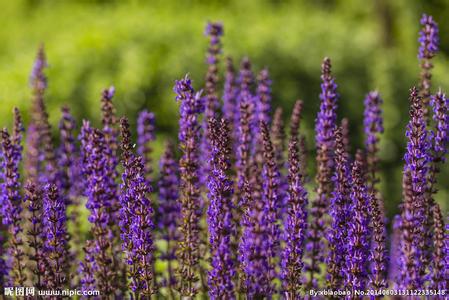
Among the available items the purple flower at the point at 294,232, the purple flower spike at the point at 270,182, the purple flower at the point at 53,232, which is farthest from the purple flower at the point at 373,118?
the purple flower at the point at 53,232

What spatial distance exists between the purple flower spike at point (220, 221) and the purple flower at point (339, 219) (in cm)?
73

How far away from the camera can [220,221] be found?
481 centimetres

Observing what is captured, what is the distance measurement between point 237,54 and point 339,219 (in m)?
9.50

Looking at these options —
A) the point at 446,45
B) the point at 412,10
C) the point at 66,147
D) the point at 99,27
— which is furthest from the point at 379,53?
the point at 66,147

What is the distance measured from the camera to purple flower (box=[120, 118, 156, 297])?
16.0ft

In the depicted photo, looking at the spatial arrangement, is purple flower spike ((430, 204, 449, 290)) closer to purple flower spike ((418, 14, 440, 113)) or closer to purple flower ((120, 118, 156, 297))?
purple flower ((120, 118, 156, 297))

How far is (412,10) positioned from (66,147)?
1447cm

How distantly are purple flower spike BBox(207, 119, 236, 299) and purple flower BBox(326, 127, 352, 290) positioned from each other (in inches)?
28.6

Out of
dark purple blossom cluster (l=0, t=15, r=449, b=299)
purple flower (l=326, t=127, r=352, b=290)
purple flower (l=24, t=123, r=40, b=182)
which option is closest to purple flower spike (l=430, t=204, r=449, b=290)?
dark purple blossom cluster (l=0, t=15, r=449, b=299)

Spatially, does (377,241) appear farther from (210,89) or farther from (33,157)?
(33,157)

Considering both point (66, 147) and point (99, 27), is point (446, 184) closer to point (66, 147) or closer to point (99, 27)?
point (99, 27)

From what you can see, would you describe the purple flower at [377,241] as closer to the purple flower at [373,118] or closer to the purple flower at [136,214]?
the purple flower at [136,214]

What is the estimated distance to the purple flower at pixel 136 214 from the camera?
4.88 m

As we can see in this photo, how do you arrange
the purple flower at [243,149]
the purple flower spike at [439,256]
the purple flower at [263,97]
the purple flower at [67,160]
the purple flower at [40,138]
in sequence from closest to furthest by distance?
1. the purple flower spike at [439,256]
2. the purple flower at [243,149]
3. the purple flower at [40,138]
4. the purple flower at [67,160]
5. the purple flower at [263,97]
